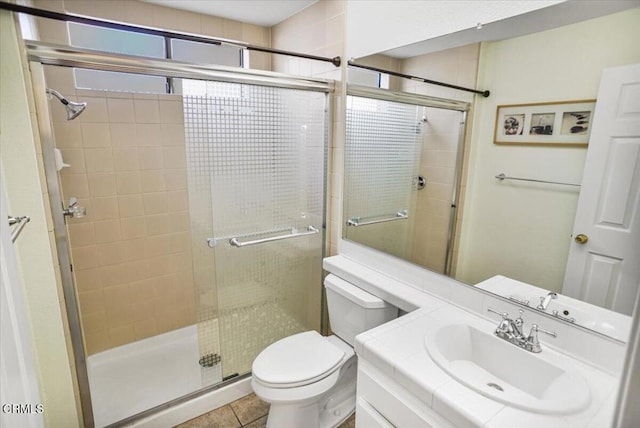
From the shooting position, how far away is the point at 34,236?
132 centimetres

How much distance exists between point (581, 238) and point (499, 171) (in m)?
0.35

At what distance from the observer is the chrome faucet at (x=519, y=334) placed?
43.4 inches

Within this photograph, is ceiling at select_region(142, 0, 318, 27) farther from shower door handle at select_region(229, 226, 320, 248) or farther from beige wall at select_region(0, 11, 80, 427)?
shower door handle at select_region(229, 226, 320, 248)

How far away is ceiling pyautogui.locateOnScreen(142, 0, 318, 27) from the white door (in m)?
1.68

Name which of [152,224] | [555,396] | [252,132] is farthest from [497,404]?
[152,224]

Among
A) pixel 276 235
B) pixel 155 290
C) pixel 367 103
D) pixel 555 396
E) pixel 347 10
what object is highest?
pixel 347 10

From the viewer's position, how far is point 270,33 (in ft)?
8.43

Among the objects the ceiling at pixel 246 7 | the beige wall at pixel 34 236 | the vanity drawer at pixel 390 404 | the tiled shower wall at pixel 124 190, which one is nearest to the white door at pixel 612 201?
the vanity drawer at pixel 390 404

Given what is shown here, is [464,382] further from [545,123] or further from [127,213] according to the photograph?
[127,213]

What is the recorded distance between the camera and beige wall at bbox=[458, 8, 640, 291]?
3.33 ft

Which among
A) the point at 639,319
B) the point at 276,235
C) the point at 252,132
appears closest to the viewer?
the point at 639,319

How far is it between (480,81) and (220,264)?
4.96 ft

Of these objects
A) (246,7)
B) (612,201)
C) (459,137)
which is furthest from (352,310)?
(246,7)

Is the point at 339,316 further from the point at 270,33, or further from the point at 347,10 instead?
the point at 270,33
